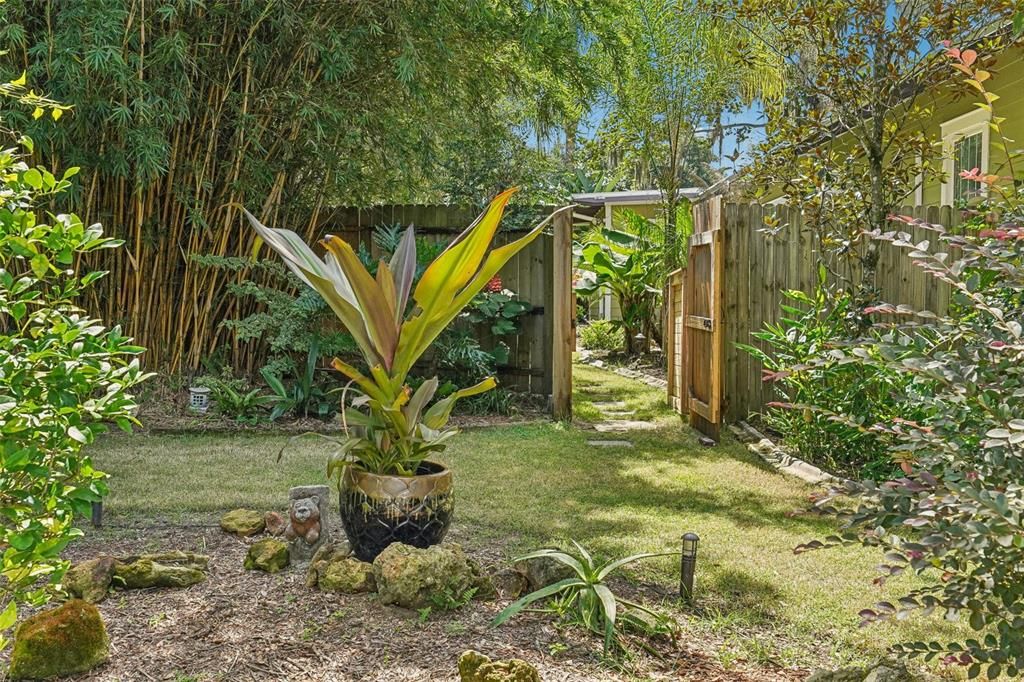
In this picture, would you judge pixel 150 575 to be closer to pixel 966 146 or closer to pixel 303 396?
pixel 303 396

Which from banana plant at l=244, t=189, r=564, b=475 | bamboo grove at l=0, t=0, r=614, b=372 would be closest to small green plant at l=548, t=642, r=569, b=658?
banana plant at l=244, t=189, r=564, b=475

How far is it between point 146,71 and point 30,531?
4.70 meters

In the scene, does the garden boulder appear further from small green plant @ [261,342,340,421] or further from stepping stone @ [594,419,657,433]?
stepping stone @ [594,419,657,433]

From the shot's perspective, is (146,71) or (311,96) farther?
(311,96)

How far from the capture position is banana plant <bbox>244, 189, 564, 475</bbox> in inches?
108

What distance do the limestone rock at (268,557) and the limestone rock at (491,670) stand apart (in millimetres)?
1077

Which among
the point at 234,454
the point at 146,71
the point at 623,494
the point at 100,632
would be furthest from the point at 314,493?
the point at 146,71

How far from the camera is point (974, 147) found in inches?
281

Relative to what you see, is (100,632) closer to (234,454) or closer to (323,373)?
(234,454)

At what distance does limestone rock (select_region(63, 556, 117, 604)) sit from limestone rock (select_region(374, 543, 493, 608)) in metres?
0.86

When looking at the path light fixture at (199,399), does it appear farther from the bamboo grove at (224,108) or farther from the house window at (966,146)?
the house window at (966,146)

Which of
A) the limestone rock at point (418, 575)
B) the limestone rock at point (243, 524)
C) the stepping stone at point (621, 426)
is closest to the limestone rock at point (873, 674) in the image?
the limestone rock at point (418, 575)

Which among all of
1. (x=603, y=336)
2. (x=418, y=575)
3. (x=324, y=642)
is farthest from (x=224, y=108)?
(x=603, y=336)

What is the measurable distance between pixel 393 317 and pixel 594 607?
1.13 m
